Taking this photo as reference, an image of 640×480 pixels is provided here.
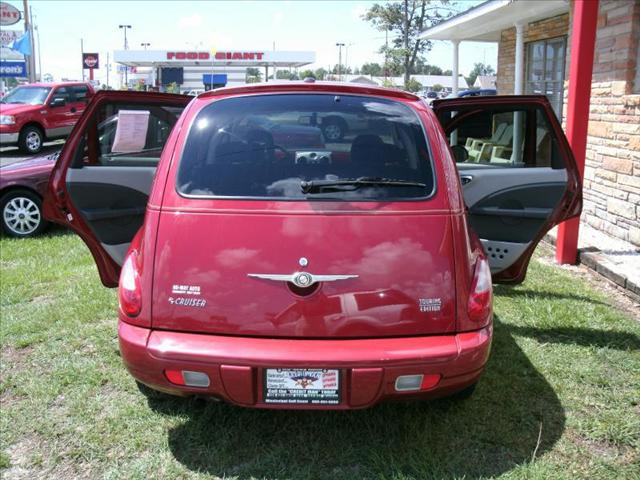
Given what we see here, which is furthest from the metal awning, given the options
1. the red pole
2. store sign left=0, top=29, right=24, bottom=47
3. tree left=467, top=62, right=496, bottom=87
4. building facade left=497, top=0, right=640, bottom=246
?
tree left=467, top=62, right=496, bottom=87

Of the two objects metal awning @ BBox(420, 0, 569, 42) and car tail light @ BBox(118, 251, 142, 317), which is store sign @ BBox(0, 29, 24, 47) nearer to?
metal awning @ BBox(420, 0, 569, 42)

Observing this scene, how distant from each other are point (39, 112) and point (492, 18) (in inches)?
468

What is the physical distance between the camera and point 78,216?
399cm

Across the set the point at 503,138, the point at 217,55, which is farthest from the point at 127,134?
the point at 217,55

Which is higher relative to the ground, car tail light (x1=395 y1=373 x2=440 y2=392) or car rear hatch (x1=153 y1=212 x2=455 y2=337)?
car rear hatch (x1=153 y1=212 x2=455 y2=337)

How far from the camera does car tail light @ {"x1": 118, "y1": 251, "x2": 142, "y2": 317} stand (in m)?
2.82

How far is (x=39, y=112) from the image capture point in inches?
655

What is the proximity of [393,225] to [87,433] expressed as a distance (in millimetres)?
1858

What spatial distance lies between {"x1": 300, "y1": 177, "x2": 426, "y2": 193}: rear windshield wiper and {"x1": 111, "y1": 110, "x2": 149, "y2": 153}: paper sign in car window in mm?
1870

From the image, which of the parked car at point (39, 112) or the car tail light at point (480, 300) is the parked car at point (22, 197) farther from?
the parked car at point (39, 112)

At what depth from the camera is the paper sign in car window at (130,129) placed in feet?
14.1

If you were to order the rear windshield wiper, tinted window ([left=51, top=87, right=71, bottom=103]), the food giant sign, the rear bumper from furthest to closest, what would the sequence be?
the food giant sign, tinted window ([left=51, top=87, right=71, bottom=103]), the rear windshield wiper, the rear bumper

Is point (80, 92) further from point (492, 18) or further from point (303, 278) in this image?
point (303, 278)

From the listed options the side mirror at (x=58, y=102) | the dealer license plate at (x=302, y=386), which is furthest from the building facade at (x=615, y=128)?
the side mirror at (x=58, y=102)
